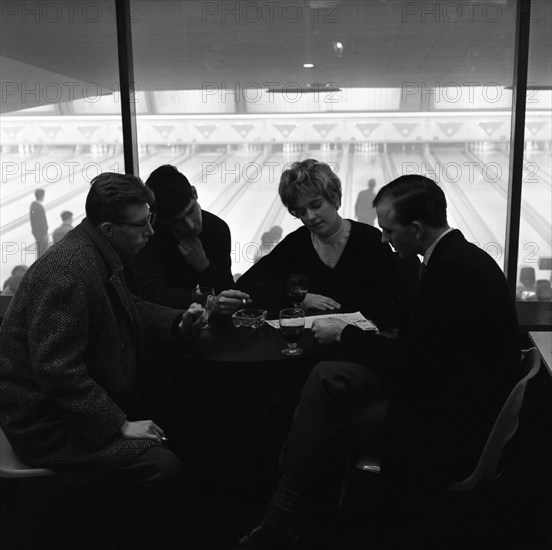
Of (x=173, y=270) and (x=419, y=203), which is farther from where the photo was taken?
(x=173, y=270)

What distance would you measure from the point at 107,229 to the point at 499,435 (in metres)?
1.26

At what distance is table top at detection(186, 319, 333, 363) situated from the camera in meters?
2.14

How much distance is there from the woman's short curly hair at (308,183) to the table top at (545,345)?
915 mm

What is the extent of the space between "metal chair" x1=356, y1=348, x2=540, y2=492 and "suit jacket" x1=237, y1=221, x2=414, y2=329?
0.79m

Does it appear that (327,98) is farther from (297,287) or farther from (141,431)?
(141,431)

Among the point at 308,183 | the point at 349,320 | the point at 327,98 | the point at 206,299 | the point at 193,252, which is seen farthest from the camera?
the point at 327,98

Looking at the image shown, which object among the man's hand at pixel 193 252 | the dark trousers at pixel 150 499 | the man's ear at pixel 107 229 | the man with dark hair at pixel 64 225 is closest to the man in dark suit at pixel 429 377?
the dark trousers at pixel 150 499

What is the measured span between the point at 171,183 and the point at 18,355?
1.07 metres

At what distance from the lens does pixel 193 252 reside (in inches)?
111

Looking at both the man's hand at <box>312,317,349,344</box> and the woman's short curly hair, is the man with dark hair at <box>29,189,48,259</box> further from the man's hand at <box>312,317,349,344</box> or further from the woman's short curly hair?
the man's hand at <box>312,317,349,344</box>

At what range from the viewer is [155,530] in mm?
2338

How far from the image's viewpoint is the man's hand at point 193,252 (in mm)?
2822

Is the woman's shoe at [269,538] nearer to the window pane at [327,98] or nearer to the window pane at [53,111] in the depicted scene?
the window pane at [327,98]

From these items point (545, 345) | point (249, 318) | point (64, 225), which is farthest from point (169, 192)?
point (64, 225)
